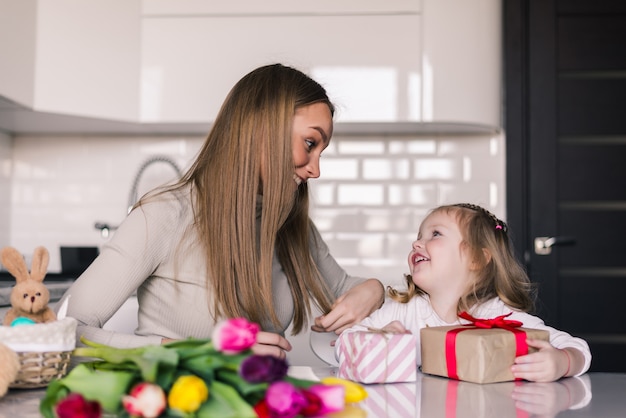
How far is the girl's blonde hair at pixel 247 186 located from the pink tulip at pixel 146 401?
745mm

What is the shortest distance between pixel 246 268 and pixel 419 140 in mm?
2005

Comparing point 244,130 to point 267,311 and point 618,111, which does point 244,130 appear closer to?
point 267,311

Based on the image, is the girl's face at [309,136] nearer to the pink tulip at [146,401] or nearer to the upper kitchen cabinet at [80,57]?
the pink tulip at [146,401]

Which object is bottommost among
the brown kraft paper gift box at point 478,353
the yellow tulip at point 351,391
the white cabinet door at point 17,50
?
the brown kraft paper gift box at point 478,353

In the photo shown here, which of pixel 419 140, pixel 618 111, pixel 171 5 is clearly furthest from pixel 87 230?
pixel 618 111

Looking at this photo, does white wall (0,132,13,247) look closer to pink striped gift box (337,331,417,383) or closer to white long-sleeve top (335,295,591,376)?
white long-sleeve top (335,295,591,376)

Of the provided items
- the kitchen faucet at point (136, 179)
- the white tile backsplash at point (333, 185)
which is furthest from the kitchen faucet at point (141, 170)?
the white tile backsplash at point (333, 185)

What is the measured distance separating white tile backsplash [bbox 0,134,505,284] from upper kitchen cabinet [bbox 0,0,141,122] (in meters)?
0.41

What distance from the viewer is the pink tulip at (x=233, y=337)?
0.70 metres

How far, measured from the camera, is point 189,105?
3.02 meters

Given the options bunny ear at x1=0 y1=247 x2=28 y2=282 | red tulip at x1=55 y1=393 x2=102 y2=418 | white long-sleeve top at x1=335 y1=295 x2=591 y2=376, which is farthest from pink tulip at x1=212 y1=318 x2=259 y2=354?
white long-sleeve top at x1=335 y1=295 x2=591 y2=376

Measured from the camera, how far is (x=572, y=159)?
3.25m

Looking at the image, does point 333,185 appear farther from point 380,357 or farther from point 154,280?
point 380,357

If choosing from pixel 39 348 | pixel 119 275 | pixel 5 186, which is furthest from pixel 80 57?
pixel 39 348
